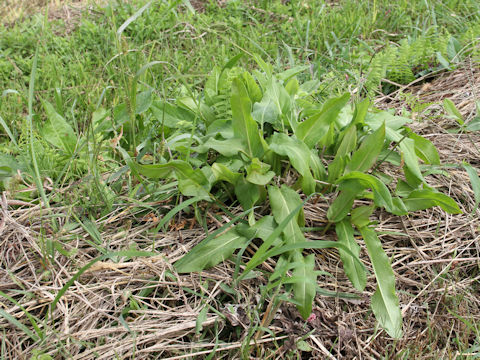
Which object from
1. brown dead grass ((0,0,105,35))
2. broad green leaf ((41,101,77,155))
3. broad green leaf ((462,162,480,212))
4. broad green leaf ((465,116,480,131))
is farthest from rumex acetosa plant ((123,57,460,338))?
brown dead grass ((0,0,105,35))

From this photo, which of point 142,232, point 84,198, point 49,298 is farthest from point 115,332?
point 84,198

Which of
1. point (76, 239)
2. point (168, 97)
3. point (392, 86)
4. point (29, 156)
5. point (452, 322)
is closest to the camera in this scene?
point (452, 322)

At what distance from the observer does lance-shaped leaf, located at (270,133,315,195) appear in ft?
5.67

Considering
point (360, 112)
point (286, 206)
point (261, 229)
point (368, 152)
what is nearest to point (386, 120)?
point (360, 112)

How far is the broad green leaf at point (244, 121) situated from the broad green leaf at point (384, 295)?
0.57m

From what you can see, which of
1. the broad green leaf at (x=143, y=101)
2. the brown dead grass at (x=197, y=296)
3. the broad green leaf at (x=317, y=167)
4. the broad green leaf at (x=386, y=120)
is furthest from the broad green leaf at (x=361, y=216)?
the broad green leaf at (x=143, y=101)

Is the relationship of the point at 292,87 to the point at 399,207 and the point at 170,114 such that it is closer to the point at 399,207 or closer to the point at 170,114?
the point at 170,114

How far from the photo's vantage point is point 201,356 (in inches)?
57.9

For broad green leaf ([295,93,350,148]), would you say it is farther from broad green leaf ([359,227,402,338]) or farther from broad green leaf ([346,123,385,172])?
broad green leaf ([359,227,402,338])

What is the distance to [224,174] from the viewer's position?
1.76m

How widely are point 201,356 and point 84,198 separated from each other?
843 millimetres

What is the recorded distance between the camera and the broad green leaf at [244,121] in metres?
1.75

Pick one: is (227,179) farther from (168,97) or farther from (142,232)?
(168,97)

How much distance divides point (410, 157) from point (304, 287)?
2.36ft
